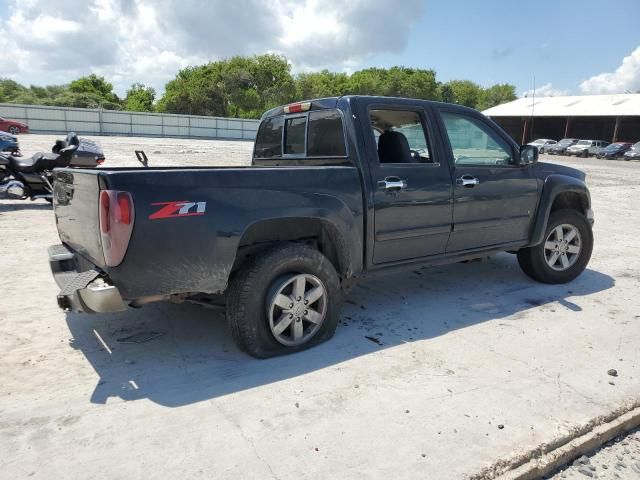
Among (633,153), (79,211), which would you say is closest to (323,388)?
(79,211)

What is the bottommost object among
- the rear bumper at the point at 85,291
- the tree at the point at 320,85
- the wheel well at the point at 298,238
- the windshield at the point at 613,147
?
the rear bumper at the point at 85,291

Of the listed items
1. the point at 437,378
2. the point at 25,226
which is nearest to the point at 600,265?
the point at 437,378

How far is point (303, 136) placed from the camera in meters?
4.69

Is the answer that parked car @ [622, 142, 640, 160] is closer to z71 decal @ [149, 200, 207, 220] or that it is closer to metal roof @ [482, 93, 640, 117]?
metal roof @ [482, 93, 640, 117]

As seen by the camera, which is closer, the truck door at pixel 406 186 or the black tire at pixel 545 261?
the truck door at pixel 406 186

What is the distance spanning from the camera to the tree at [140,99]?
6938 cm

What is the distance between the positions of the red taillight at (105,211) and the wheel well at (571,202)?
4571 mm

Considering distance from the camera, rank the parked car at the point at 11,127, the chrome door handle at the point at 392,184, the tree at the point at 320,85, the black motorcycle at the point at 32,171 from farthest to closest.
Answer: the tree at the point at 320,85 < the parked car at the point at 11,127 < the black motorcycle at the point at 32,171 < the chrome door handle at the point at 392,184

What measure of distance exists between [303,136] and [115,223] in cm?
217

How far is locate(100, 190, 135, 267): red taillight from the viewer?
9.73 ft

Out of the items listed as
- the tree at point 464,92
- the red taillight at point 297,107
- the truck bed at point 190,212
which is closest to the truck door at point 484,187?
the red taillight at point 297,107

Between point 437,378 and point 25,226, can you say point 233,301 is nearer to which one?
point 437,378

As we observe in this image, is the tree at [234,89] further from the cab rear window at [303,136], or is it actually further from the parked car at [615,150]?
the cab rear window at [303,136]

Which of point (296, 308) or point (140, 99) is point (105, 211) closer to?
point (296, 308)
